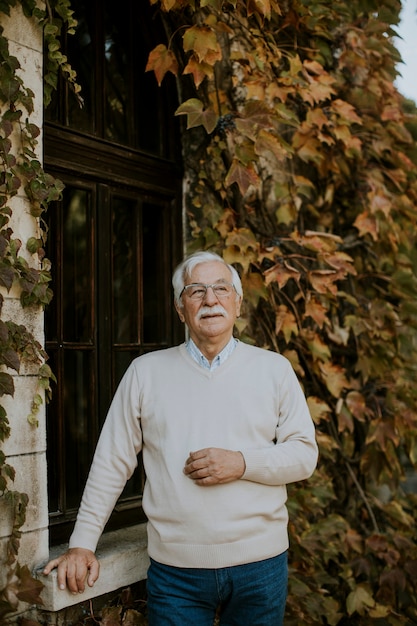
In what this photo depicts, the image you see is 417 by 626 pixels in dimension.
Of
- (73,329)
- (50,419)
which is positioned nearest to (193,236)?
(73,329)

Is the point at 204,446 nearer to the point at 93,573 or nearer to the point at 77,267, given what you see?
the point at 93,573

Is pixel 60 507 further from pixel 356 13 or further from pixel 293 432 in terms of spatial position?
pixel 356 13

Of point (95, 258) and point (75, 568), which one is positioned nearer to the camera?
point (75, 568)

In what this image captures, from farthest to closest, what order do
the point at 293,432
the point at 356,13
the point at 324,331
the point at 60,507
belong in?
the point at 356,13 → the point at 324,331 → the point at 60,507 → the point at 293,432

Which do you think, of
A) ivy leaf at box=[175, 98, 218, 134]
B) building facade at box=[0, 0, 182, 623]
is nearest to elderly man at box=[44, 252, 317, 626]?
building facade at box=[0, 0, 182, 623]

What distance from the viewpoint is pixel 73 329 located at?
7.90ft

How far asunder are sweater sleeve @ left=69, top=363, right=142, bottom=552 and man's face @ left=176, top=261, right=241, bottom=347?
0.22m

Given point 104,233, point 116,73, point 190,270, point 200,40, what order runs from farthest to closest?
1. point 116,73
2. point 104,233
3. point 200,40
4. point 190,270

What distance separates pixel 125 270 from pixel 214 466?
1.05m

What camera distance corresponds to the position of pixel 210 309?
6.59ft

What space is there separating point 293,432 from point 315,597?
3.69 ft

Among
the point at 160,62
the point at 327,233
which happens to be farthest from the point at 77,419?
the point at 327,233

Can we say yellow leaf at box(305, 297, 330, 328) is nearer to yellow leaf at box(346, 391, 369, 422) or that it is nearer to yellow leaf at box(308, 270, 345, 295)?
yellow leaf at box(308, 270, 345, 295)

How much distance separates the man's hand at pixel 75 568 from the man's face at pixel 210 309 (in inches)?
25.7
